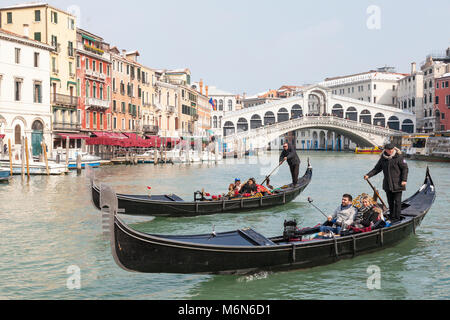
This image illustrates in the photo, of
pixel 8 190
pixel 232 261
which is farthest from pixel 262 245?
pixel 8 190

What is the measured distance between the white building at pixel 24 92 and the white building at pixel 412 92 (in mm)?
40762

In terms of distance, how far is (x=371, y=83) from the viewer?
64.9 m

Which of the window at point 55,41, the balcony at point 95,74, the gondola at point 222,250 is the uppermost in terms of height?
the window at point 55,41

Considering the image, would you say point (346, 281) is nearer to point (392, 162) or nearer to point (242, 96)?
point (392, 162)

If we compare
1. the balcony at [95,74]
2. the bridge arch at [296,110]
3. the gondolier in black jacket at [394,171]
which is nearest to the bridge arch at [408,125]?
the bridge arch at [296,110]

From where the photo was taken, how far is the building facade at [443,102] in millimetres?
48562

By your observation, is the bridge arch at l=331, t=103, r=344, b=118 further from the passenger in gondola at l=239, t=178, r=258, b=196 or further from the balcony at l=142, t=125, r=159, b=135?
the passenger in gondola at l=239, t=178, r=258, b=196

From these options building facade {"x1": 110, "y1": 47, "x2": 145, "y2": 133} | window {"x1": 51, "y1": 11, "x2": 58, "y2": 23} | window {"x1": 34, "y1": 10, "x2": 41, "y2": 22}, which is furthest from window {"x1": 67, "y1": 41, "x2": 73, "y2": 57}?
building facade {"x1": 110, "y1": 47, "x2": 145, "y2": 133}

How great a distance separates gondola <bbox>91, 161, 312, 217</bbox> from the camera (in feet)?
31.9

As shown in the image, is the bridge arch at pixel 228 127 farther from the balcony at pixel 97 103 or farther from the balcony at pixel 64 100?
the balcony at pixel 64 100

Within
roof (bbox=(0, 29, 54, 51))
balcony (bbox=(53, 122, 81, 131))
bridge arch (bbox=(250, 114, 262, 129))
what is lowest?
balcony (bbox=(53, 122, 81, 131))

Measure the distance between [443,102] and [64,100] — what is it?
35892mm

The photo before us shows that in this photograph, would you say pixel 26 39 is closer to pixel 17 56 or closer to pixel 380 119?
pixel 17 56

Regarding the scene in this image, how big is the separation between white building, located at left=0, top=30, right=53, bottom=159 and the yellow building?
0.67m
